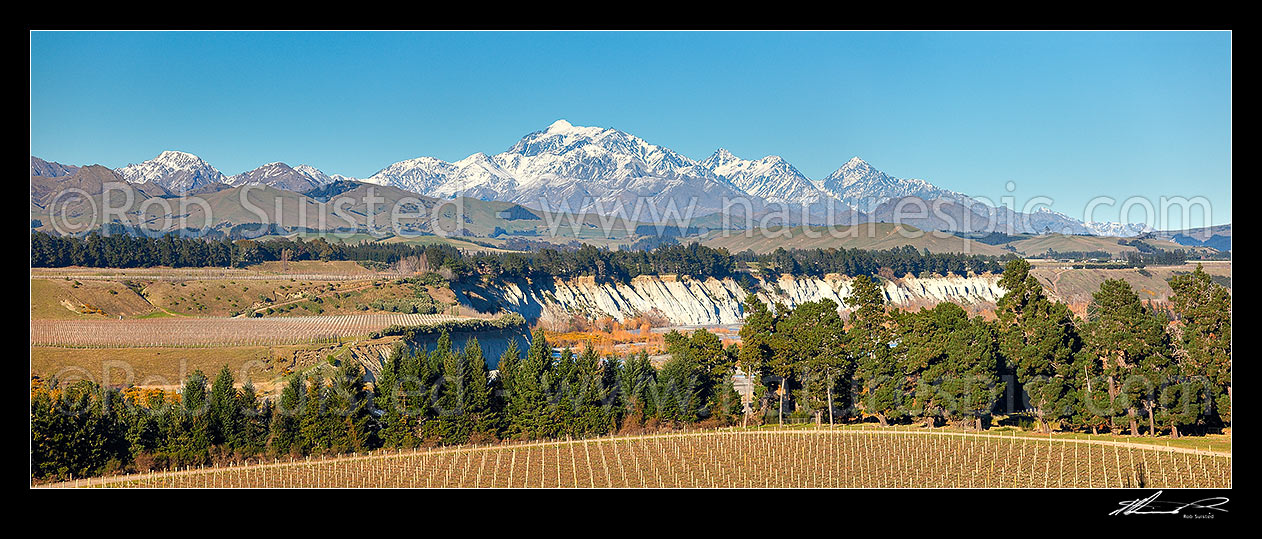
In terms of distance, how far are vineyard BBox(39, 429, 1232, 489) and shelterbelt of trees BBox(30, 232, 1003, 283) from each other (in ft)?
229

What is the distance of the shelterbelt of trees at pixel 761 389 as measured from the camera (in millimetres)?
36875

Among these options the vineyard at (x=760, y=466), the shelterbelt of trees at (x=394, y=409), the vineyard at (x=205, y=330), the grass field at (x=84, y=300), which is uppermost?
the grass field at (x=84, y=300)

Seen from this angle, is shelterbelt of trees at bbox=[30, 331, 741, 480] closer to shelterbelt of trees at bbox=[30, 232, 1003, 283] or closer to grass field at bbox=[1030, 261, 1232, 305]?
shelterbelt of trees at bbox=[30, 232, 1003, 283]

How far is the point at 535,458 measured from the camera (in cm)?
3747

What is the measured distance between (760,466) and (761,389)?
10092mm

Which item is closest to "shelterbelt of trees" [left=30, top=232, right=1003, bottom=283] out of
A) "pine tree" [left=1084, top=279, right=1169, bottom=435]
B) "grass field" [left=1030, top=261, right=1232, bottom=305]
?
"grass field" [left=1030, top=261, right=1232, bottom=305]

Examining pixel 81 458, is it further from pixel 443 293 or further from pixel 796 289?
pixel 796 289

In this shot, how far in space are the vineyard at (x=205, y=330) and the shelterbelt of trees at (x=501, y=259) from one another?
78.7 ft

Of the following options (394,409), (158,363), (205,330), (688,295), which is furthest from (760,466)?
(688,295)

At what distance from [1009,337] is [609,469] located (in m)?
17.8

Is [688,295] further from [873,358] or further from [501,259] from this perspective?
[873,358]

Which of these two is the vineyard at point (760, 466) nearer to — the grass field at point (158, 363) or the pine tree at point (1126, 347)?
the pine tree at point (1126, 347)

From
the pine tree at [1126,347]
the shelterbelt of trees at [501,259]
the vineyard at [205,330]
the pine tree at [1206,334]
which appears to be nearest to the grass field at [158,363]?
the vineyard at [205,330]
